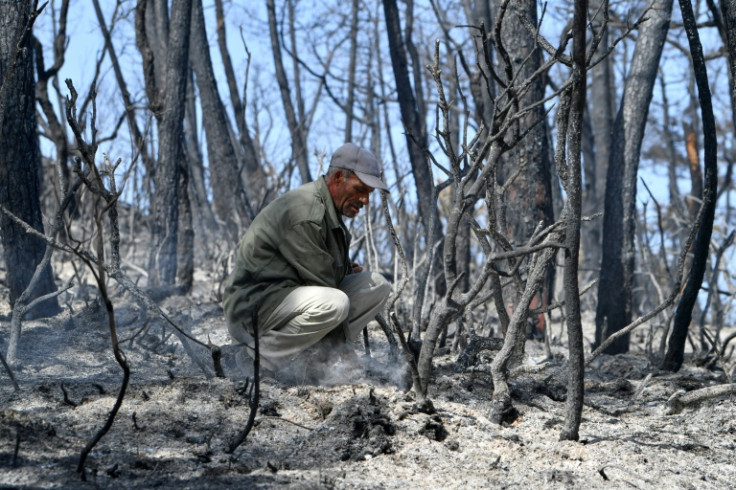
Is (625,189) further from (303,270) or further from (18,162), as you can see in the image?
(18,162)

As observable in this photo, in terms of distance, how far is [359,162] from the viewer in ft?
14.8

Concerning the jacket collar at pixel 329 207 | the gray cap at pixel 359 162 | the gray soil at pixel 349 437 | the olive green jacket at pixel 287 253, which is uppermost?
the gray cap at pixel 359 162

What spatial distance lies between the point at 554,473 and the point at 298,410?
49.9 inches

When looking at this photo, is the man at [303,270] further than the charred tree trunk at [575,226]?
Yes

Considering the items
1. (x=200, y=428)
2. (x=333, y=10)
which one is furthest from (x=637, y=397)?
(x=333, y=10)

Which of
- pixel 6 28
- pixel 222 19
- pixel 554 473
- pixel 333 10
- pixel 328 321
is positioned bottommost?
pixel 554 473

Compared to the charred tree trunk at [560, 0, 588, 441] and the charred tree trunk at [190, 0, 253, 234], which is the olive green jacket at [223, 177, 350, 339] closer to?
the charred tree trunk at [560, 0, 588, 441]

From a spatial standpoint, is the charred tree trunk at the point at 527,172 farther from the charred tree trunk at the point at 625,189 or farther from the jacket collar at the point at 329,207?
the jacket collar at the point at 329,207

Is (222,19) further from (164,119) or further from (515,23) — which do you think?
(515,23)

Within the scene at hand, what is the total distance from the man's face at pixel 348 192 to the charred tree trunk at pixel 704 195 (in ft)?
6.60

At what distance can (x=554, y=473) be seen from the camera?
354 centimetres

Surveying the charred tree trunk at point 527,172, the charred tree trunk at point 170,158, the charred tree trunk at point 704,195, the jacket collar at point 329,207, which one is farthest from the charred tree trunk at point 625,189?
the charred tree trunk at point 170,158

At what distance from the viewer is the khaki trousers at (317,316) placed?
14.8ft

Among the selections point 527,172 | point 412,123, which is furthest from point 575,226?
point 412,123
